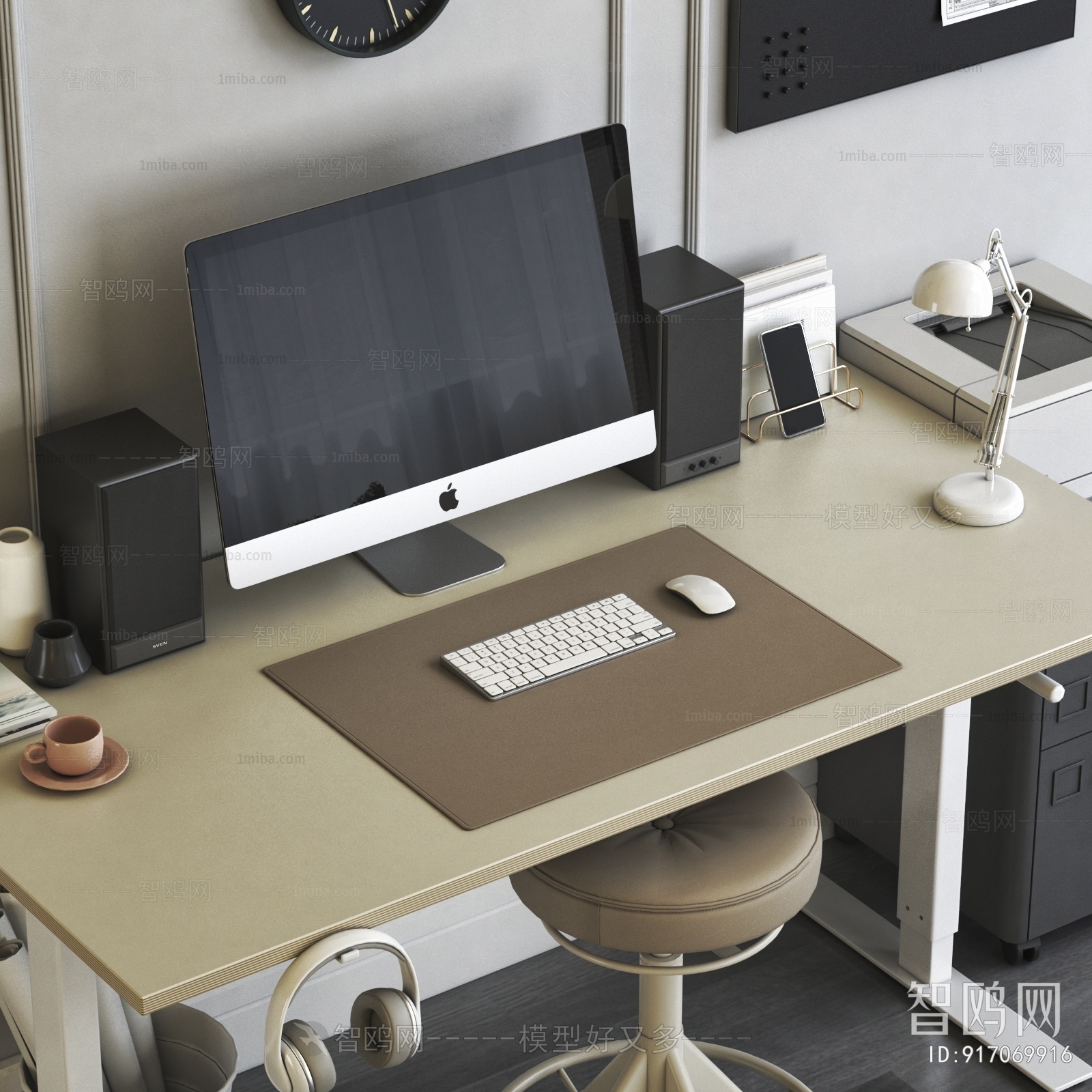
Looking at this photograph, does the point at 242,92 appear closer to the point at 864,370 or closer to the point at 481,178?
the point at 481,178

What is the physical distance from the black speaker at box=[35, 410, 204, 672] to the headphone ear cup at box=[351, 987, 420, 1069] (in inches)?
23.9

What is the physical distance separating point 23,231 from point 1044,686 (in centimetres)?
152

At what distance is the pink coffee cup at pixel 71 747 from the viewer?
2.04 m

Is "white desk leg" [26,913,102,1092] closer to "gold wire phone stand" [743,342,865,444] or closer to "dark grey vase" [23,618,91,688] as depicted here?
"dark grey vase" [23,618,91,688]

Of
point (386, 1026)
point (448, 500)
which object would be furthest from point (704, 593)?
point (386, 1026)

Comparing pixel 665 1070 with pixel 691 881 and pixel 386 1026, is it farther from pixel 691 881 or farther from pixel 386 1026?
pixel 386 1026

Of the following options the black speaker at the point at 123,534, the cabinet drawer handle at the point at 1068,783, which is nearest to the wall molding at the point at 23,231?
the black speaker at the point at 123,534

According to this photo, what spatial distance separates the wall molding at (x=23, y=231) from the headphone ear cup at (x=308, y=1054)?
87 centimetres

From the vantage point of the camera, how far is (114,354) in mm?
2367

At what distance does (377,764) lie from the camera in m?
2.10

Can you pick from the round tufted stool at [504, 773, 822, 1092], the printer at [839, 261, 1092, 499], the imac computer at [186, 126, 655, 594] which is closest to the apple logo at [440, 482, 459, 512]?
the imac computer at [186, 126, 655, 594]

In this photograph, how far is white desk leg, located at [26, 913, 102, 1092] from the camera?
6.41 ft

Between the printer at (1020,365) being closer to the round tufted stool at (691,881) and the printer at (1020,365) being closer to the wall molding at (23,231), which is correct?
the round tufted stool at (691,881)

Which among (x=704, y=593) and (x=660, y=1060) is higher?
(x=704, y=593)
